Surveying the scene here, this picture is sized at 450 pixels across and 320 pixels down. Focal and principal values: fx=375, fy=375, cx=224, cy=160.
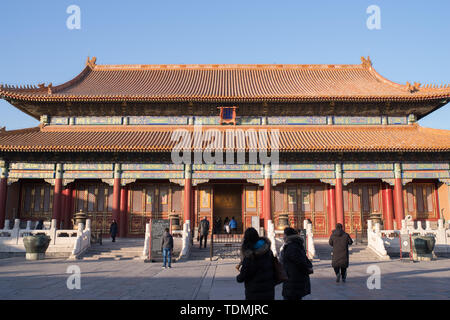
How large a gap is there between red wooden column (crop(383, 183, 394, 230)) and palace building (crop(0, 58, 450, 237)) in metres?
0.05

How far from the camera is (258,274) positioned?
427 cm

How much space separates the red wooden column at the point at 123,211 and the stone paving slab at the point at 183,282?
6.50 meters

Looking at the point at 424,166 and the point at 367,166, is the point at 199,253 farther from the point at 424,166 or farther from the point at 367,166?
the point at 424,166

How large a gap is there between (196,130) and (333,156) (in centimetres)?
760

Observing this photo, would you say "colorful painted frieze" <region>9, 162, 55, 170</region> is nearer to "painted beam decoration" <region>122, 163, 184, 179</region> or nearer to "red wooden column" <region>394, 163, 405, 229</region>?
"painted beam decoration" <region>122, 163, 184, 179</region>

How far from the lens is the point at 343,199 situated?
20250 millimetres

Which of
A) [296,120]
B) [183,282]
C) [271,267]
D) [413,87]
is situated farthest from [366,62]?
[271,267]

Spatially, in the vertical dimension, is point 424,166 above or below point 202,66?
below

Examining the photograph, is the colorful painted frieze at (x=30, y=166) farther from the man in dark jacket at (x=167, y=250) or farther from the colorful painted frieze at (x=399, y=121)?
the colorful painted frieze at (x=399, y=121)

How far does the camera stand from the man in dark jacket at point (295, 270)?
530cm

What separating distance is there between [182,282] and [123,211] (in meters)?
11.9

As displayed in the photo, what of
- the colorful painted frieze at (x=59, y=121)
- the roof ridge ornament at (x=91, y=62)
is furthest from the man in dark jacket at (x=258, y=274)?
the roof ridge ornament at (x=91, y=62)

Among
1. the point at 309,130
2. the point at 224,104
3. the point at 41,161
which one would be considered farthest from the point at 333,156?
the point at 41,161

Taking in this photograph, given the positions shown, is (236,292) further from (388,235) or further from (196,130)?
(196,130)
